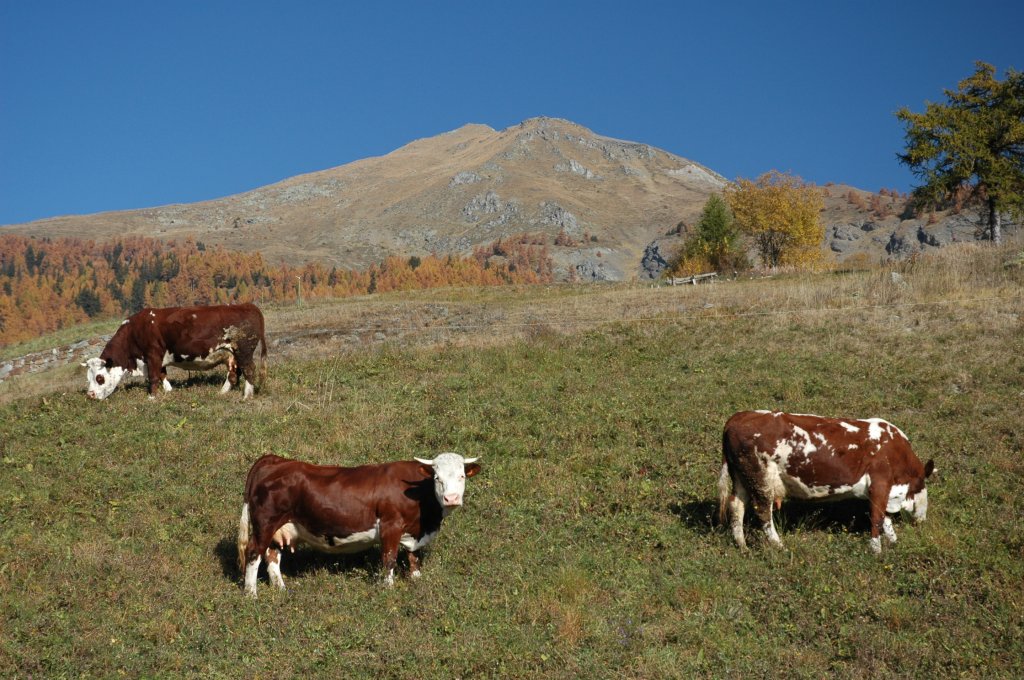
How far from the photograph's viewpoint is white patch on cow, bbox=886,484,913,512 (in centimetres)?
1183

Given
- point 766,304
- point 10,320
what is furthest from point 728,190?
point 10,320

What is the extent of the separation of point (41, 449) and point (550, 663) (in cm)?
1320

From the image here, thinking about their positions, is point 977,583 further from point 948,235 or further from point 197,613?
point 948,235

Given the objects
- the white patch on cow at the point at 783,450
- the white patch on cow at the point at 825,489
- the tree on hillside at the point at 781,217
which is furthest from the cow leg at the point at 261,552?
the tree on hillside at the point at 781,217

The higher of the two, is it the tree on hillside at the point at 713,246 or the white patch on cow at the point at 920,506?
the tree on hillside at the point at 713,246

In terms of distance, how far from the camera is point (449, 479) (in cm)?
1099

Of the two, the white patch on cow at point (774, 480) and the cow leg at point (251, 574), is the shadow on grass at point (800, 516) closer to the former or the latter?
the white patch on cow at point (774, 480)

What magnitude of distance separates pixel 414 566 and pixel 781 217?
62.9 m

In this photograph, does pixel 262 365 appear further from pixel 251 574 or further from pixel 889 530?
pixel 889 530

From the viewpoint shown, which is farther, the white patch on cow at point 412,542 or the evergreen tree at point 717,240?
the evergreen tree at point 717,240

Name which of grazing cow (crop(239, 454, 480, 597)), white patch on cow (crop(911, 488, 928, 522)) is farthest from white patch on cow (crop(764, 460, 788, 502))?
grazing cow (crop(239, 454, 480, 597))

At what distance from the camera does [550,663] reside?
8.91 m

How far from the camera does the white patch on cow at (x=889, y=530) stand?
11.5 metres

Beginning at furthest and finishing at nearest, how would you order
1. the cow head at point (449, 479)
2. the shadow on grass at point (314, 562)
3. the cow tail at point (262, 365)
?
the cow tail at point (262, 365), the shadow on grass at point (314, 562), the cow head at point (449, 479)
